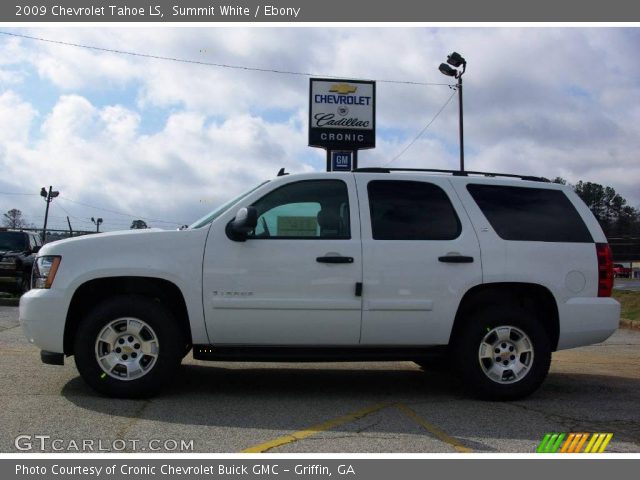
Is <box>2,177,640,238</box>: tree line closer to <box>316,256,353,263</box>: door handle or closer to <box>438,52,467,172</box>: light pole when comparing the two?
<box>438,52,467,172</box>: light pole

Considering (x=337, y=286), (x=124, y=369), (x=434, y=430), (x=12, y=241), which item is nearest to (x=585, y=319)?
(x=434, y=430)

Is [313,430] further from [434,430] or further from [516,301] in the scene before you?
[516,301]

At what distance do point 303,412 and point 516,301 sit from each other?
225 centimetres

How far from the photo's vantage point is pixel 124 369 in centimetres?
525

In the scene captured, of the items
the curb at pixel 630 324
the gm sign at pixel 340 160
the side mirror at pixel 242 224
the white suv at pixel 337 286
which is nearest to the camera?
the side mirror at pixel 242 224

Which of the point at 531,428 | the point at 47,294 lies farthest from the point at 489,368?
the point at 47,294

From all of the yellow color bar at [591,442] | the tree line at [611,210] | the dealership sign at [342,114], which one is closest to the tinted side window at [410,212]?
the yellow color bar at [591,442]

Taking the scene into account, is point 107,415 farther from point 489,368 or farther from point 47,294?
point 489,368

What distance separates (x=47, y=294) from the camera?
5223mm

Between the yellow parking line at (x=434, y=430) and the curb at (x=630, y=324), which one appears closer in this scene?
the yellow parking line at (x=434, y=430)

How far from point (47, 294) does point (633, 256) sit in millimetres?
41946

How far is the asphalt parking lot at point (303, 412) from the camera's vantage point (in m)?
4.29

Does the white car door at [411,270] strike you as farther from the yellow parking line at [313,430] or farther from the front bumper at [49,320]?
the front bumper at [49,320]

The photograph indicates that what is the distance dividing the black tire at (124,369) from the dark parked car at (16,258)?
35.9 feet
